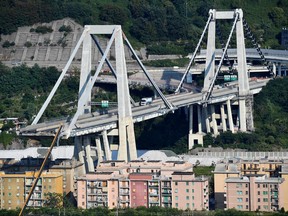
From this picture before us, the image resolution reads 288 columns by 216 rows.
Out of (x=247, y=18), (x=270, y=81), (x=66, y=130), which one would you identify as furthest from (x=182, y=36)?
(x=66, y=130)

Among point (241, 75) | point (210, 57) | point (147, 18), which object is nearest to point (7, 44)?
point (147, 18)

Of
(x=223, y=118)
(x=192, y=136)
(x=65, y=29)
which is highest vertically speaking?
(x=65, y=29)

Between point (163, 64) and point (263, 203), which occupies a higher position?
point (163, 64)

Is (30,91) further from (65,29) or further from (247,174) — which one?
(247,174)

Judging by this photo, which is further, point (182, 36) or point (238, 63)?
point (182, 36)

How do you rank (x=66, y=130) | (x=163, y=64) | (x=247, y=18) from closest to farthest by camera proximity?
1. (x=66, y=130)
2. (x=163, y=64)
3. (x=247, y=18)

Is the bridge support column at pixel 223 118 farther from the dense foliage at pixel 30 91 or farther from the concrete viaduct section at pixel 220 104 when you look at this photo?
the dense foliage at pixel 30 91

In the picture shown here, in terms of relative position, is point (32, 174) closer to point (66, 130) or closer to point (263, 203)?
point (66, 130)
